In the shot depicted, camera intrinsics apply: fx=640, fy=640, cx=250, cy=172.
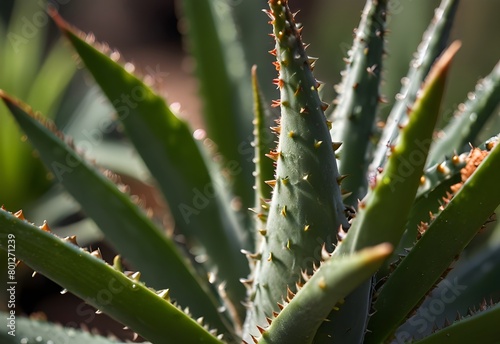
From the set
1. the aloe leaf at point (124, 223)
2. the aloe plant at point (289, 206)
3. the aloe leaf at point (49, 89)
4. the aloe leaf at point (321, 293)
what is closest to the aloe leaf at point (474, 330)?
the aloe plant at point (289, 206)

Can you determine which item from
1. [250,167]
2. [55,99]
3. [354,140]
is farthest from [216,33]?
→ [55,99]

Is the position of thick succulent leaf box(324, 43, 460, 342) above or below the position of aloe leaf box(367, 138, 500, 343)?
above

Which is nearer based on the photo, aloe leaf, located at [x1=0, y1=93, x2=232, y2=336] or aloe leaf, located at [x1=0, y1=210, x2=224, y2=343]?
aloe leaf, located at [x1=0, y1=210, x2=224, y2=343]

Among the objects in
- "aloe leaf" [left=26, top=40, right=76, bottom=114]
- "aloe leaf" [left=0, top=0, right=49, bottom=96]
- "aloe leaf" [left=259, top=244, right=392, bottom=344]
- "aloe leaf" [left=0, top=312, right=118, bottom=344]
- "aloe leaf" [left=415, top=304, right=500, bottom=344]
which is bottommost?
"aloe leaf" [left=415, top=304, right=500, bottom=344]

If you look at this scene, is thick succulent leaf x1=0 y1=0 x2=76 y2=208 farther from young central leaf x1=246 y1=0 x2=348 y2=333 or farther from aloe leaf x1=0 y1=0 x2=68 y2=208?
young central leaf x1=246 y1=0 x2=348 y2=333

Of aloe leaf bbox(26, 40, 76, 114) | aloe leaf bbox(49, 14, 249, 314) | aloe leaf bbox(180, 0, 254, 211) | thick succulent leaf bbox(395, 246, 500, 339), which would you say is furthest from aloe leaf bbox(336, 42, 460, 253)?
aloe leaf bbox(26, 40, 76, 114)

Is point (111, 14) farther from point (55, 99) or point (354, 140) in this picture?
point (354, 140)

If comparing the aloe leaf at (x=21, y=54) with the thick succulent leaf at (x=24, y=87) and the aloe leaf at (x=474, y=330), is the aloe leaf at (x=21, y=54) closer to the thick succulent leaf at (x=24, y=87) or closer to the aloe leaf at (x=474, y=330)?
the thick succulent leaf at (x=24, y=87)
